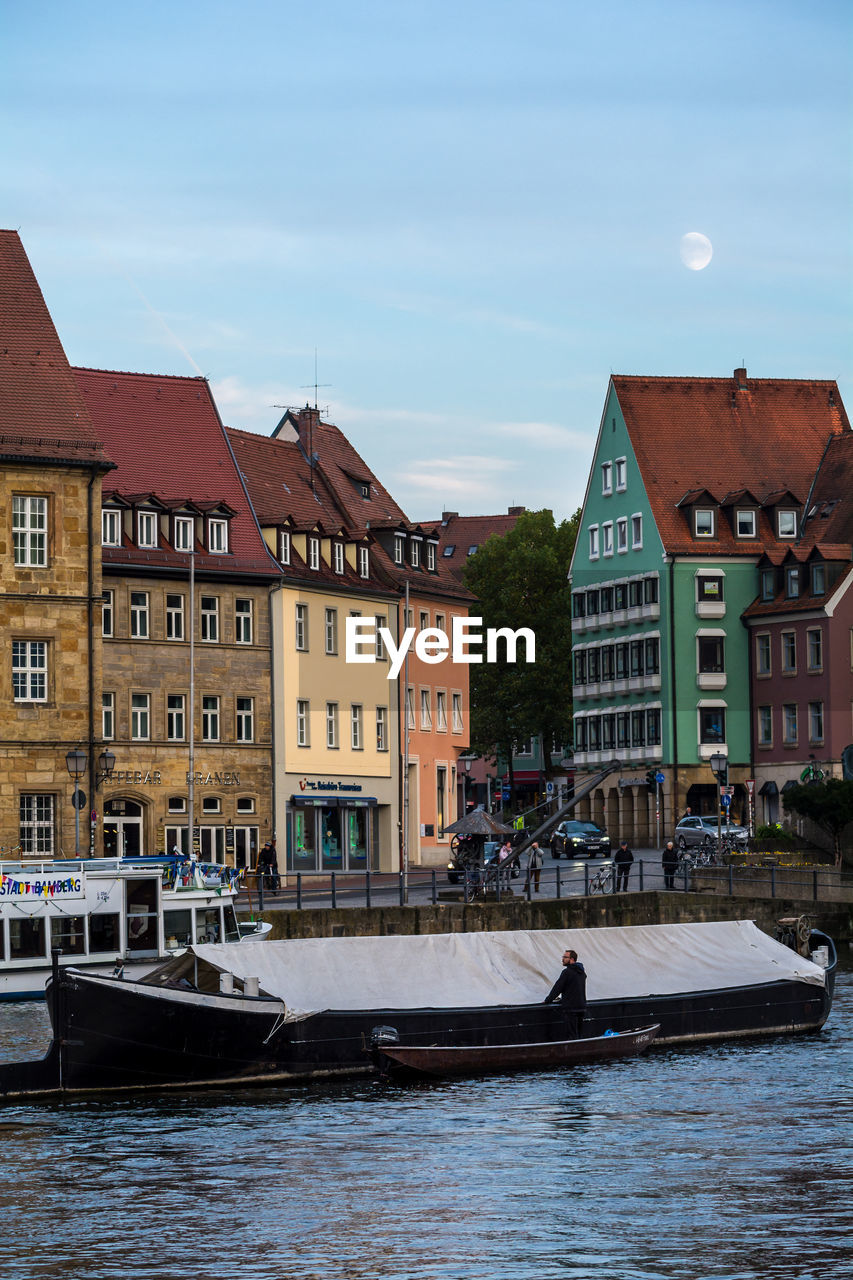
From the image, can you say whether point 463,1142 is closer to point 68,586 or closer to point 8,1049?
point 8,1049

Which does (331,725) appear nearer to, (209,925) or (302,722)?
(302,722)

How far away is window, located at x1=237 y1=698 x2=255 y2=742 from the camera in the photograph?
77188 mm

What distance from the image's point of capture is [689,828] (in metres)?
83.4

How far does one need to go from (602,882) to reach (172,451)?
24.6 metres

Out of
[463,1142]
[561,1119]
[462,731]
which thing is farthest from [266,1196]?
[462,731]

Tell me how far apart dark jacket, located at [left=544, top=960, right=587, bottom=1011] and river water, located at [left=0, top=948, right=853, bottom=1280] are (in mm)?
1507

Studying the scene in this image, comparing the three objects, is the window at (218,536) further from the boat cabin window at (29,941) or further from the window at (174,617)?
the boat cabin window at (29,941)

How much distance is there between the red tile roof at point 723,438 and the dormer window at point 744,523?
369 mm

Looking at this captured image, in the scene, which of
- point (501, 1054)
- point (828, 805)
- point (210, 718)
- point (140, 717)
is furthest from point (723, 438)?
point (501, 1054)

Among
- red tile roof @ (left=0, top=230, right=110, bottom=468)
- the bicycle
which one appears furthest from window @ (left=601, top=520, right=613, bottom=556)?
the bicycle

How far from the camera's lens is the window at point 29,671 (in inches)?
2640

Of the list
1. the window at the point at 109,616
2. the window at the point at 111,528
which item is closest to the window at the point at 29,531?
the window at the point at 109,616

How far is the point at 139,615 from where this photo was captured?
246ft

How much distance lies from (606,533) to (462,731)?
594 inches
